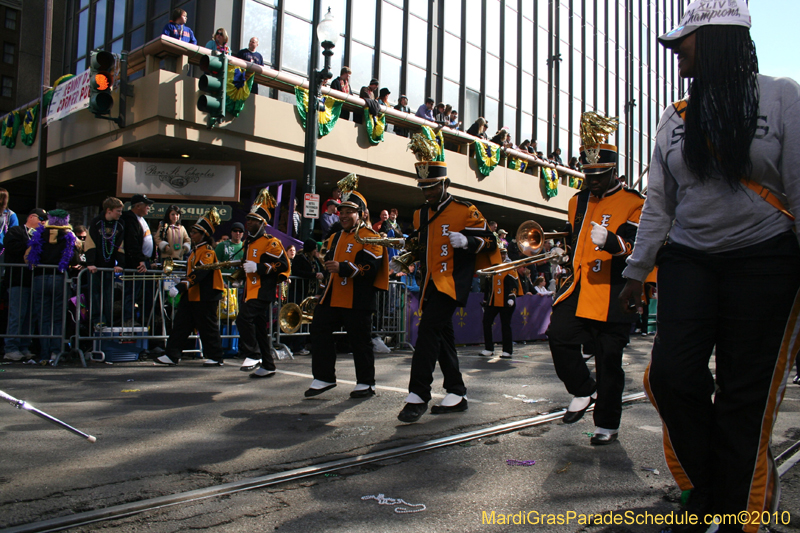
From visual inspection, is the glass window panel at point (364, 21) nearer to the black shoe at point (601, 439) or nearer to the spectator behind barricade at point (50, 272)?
the spectator behind barricade at point (50, 272)

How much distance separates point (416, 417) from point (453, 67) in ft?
72.2

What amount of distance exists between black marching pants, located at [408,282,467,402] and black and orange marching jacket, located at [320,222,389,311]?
1.01 meters

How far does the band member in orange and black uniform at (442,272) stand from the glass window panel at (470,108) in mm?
20626

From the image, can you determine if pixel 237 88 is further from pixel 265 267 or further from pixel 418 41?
pixel 418 41

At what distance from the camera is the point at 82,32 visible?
22766mm

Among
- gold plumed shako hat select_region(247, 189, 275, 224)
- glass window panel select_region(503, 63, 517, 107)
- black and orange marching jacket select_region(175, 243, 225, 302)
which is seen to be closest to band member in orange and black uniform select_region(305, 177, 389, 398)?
gold plumed shako hat select_region(247, 189, 275, 224)

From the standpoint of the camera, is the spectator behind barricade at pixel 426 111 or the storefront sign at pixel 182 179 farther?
the spectator behind barricade at pixel 426 111

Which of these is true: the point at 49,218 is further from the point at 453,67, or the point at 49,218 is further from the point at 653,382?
the point at 453,67

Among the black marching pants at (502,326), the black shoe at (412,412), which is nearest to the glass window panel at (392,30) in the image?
the black marching pants at (502,326)

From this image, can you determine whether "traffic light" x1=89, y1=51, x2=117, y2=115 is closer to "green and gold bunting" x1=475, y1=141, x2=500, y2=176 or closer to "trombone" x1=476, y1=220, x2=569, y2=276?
"trombone" x1=476, y1=220, x2=569, y2=276

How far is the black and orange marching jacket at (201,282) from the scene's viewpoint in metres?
8.62

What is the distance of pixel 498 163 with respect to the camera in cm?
2284

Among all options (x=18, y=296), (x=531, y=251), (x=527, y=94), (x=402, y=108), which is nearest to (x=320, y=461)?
(x=531, y=251)

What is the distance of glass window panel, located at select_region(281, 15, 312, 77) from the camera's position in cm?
1881
